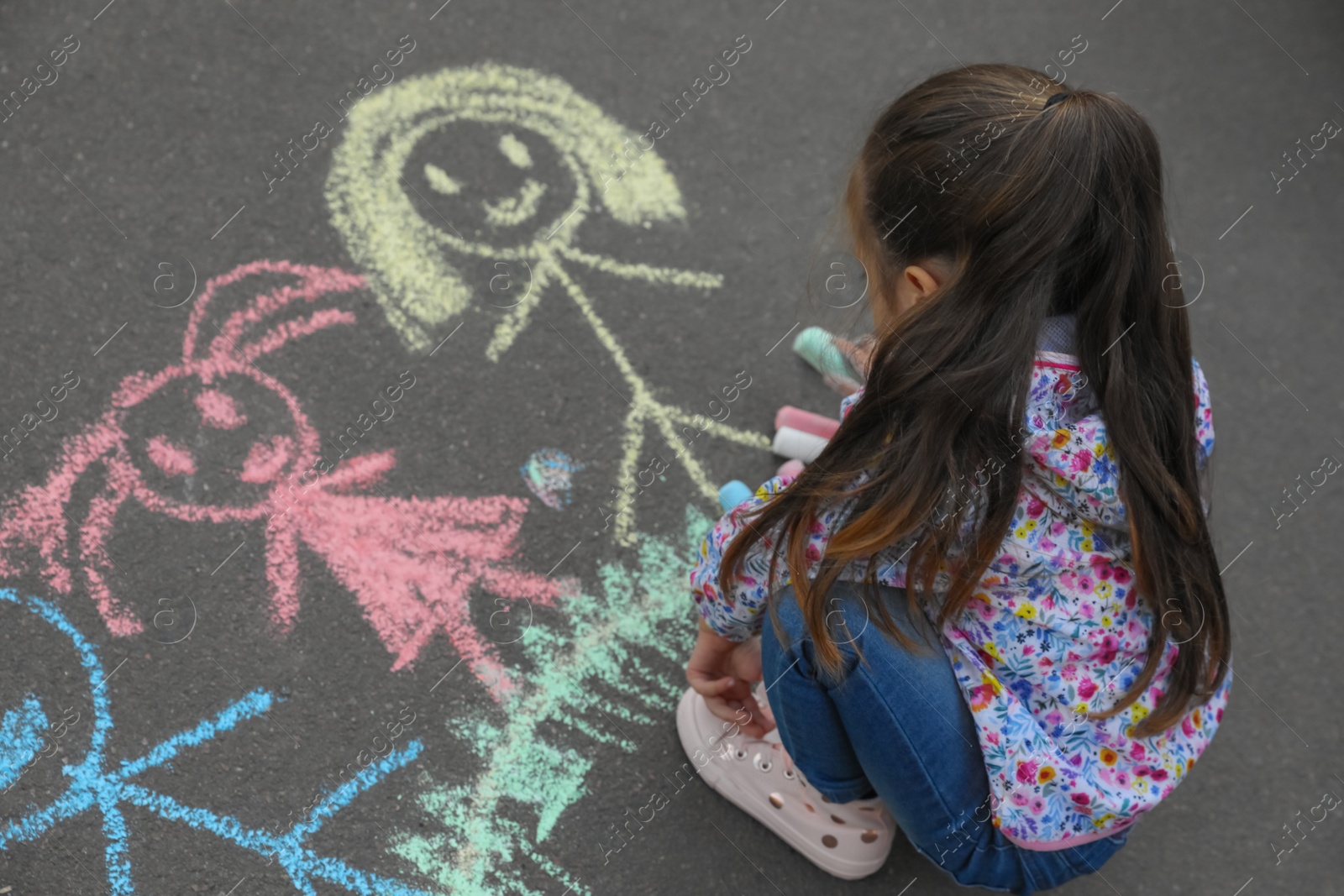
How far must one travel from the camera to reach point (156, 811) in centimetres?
158

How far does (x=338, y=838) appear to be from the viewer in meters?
1.59

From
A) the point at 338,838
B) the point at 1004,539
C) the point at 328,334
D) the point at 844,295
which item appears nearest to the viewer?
the point at 1004,539

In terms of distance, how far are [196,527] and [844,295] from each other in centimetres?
128

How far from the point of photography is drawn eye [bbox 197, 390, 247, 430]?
1824mm

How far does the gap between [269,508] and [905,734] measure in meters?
1.14

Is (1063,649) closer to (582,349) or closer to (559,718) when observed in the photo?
(559,718)

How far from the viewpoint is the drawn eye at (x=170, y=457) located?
1.78 m

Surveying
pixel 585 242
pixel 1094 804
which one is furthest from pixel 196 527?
pixel 1094 804

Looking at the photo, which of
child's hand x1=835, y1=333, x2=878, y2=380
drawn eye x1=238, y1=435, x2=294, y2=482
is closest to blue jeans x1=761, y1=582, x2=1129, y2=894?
child's hand x1=835, y1=333, x2=878, y2=380

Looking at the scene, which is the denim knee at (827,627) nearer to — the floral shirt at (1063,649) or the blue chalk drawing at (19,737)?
the floral shirt at (1063,649)

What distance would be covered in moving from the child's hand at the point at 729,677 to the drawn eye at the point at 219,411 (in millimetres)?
924

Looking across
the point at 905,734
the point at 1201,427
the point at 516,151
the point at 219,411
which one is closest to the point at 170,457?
the point at 219,411

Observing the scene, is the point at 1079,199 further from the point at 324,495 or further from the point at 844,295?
the point at 324,495

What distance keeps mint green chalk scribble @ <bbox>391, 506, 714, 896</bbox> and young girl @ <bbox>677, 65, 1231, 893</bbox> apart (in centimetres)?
35
